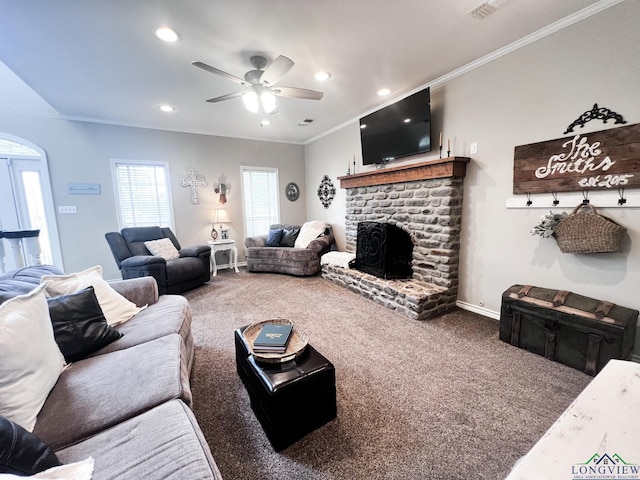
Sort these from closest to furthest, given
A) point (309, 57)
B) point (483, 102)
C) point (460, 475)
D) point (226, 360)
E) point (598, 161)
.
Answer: point (460, 475)
point (598, 161)
point (226, 360)
point (309, 57)
point (483, 102)

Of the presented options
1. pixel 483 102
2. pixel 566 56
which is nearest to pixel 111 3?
pixel 483 102

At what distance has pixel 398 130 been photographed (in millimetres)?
3383

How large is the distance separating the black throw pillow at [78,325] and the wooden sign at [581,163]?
11.2ft

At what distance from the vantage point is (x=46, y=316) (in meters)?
1.28

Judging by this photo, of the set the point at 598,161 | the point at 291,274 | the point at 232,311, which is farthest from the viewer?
the point at 291,274

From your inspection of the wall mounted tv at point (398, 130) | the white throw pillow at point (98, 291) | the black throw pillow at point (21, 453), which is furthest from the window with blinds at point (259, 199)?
the black throw pillow at point (21, 453)

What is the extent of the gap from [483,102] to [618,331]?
2218 millimetres

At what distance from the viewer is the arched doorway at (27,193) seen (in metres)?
3.64

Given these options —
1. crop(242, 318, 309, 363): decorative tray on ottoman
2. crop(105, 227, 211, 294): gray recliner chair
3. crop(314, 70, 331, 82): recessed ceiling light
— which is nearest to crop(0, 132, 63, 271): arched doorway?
crop(105, 227, 211, 294): gray recliner chair

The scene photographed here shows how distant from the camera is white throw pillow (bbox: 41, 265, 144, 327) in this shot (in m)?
A: 1.64

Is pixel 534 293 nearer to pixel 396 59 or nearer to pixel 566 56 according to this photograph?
pixel 566 56

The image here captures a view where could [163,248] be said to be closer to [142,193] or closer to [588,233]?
[142,193]

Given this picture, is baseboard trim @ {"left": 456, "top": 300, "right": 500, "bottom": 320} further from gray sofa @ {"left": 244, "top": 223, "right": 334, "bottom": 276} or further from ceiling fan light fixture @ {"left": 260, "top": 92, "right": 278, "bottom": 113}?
ceiling fan light fixture @ {"left": 260, "top": 92, "right": 278, "bottom": 113}

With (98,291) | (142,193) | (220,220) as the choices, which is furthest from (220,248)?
(98,291)
